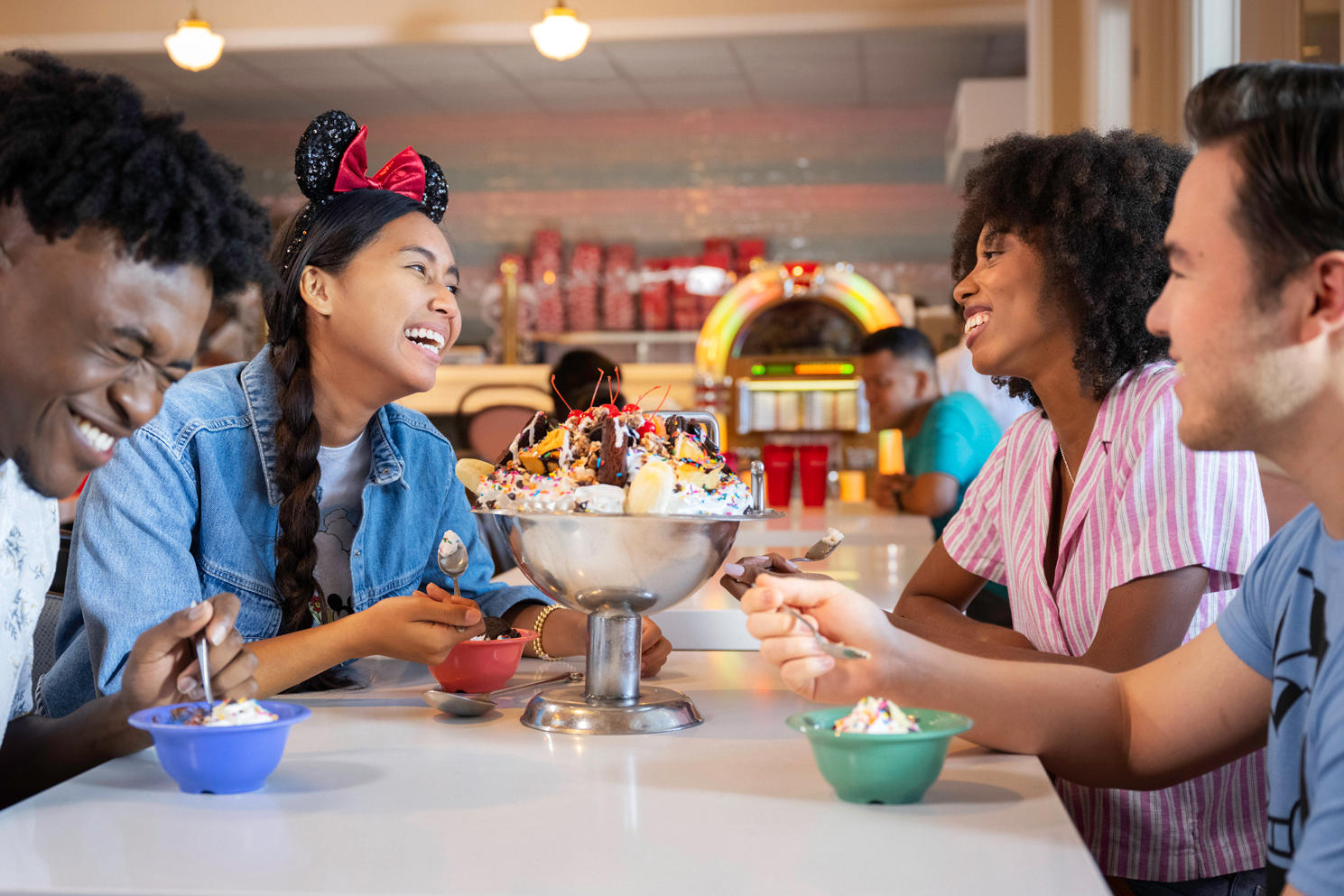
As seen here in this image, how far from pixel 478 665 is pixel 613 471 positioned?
317 mm

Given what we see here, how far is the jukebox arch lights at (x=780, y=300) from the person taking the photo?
5.35 m

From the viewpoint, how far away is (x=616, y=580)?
1.20 metres

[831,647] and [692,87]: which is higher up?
[692,87]

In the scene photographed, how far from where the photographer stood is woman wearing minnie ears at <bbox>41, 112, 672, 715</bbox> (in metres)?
1.38

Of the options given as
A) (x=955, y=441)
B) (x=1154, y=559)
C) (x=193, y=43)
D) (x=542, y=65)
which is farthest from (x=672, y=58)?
(x=1154, y=559)

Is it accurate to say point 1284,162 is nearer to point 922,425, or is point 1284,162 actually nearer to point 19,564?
point 19,564

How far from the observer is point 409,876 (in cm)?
83

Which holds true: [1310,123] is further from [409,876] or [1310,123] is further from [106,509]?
[106,509]

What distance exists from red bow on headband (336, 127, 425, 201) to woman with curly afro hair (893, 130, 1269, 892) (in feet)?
A: 2.79

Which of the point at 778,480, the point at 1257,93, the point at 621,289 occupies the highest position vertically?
the point at 621,289

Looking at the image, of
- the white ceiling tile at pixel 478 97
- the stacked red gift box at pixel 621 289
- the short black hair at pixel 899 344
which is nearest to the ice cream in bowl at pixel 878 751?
the short black hair at pixel 899 344

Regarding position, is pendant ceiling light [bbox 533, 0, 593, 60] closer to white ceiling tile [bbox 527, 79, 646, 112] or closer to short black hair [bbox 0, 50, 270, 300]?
white ceiling tile [bbox 527, 79, 646, 112]

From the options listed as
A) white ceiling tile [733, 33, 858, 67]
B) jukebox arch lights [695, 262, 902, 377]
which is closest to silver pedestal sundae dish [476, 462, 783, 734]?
jukebox arch lights [695, 262, 902, 377]

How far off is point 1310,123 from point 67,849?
1100mm
